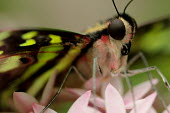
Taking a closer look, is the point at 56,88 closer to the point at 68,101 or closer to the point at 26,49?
the point at 68,101

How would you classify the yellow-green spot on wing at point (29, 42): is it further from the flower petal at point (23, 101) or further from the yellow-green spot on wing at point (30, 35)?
the flower petal at point (23, 101)

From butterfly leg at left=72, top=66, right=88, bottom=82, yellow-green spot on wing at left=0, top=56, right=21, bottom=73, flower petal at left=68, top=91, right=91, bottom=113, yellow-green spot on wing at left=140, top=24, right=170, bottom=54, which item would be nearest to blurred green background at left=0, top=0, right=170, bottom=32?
yellow-green spot on wing at left=140, top=24, right=170, bottom=54

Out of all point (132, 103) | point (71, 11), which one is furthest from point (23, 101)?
point (71, 11)

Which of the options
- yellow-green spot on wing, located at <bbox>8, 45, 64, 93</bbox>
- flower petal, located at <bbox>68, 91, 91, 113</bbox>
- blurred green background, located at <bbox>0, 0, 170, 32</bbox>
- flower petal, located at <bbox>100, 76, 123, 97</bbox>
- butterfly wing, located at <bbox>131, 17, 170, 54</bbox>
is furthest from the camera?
blurred green background, located at <bbox>0, 0, 170, 32</bbox>

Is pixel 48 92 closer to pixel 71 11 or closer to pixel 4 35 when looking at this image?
pixel 4 35

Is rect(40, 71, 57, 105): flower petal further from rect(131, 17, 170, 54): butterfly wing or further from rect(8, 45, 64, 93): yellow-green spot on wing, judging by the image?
rect(131, 17, 170, 54): butterfly wing

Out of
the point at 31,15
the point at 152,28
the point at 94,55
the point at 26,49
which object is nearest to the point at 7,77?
the point at 26,49
